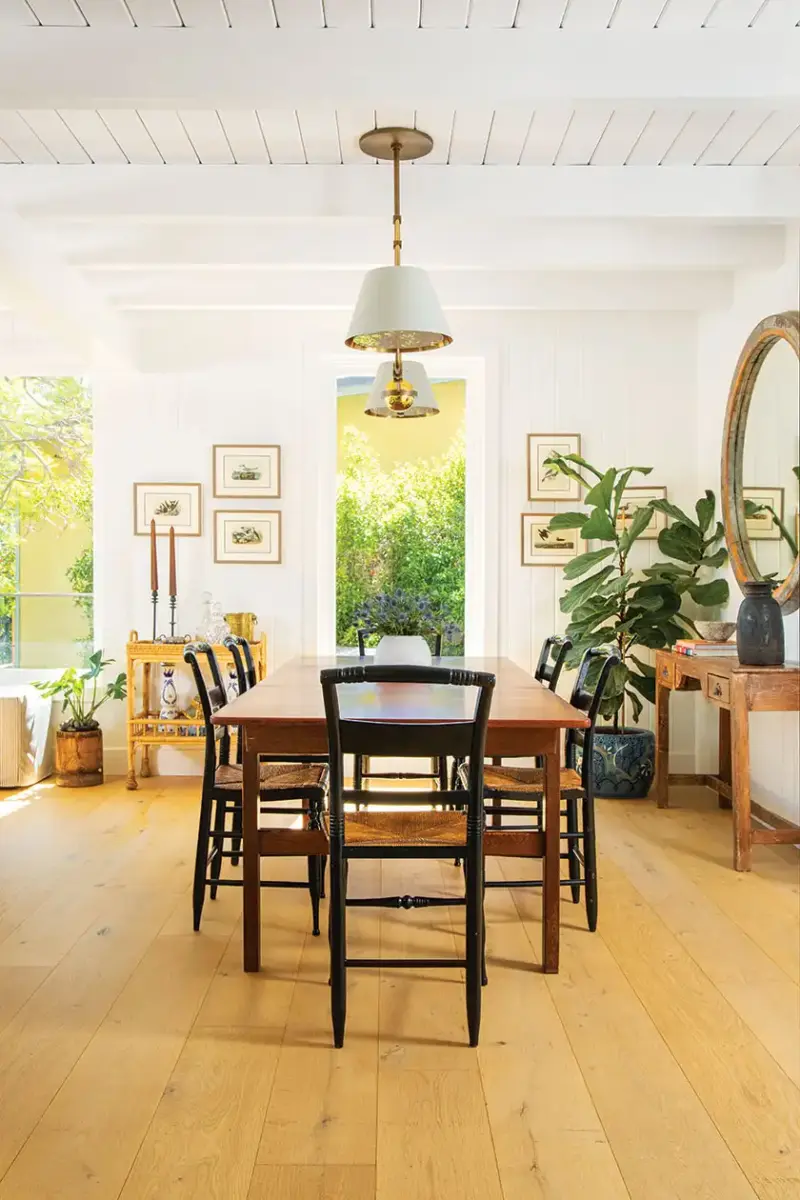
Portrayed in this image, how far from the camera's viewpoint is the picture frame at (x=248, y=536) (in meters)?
6.11

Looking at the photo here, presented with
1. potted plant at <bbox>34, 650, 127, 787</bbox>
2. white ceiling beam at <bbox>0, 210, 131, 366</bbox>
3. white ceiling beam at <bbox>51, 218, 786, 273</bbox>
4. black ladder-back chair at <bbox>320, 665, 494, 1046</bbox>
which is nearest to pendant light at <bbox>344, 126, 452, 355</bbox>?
white ceiling beam at <bbox>51, 218, 786, 273</bbox>

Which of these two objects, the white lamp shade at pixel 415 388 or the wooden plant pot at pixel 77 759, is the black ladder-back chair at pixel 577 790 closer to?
the white lamp shade at pixel 415 388

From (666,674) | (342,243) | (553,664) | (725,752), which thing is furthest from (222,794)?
(725,752)

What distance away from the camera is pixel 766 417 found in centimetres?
493

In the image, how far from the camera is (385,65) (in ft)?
9.79

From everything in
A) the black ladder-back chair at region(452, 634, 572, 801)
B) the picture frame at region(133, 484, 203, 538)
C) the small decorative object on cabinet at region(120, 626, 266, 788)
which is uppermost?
the picture frame at region(133, 484, 203, 538)

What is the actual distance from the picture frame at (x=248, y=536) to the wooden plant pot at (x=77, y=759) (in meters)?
1.26

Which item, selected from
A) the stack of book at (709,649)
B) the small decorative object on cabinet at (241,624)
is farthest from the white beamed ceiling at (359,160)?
the stack of book at (709,649)

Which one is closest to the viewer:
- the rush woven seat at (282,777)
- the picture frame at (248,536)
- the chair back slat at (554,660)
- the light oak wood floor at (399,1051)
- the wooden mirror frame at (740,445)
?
the light oak wood floor at (399,1051)

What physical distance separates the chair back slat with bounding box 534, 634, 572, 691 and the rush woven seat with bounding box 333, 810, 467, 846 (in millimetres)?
1011

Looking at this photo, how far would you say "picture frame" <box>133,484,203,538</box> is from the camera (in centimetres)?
610

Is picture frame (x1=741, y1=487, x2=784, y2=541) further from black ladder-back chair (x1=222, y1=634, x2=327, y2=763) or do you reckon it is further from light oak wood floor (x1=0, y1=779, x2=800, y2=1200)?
black ladder-back chair (x1=222, y1=634, x2=327, y2=763)

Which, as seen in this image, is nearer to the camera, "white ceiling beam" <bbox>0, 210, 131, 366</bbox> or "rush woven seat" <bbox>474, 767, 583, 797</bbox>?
"rush woven seat" <bbox>474, 767, 583, 797</bbox>

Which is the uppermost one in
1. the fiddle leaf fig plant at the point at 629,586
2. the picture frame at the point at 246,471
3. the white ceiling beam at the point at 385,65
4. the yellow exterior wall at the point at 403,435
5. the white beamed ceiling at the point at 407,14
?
the white beamed ceiling at the point at 407,14
